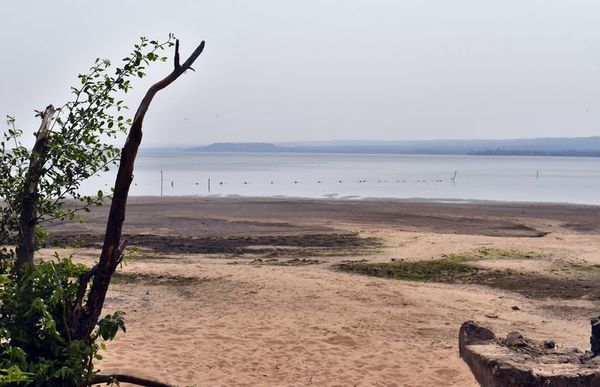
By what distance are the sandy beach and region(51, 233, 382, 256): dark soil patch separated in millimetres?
74

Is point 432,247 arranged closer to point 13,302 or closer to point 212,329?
point 212,329

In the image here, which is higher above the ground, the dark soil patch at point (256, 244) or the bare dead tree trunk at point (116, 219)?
the bare dead tree trunk at point (116, 219)

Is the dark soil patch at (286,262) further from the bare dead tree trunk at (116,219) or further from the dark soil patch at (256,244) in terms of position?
the bare dead tree trunk at (116,219)

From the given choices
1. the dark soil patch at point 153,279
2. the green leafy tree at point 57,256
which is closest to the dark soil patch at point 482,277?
the dark soil patch at point 153,279

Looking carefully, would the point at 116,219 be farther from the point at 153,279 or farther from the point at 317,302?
the point at 153,279

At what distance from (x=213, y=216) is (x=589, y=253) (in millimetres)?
21036

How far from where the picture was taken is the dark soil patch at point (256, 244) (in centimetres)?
2556

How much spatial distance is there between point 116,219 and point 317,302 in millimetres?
10859

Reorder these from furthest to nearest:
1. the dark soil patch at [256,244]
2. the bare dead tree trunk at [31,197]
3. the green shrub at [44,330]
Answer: the dark soil patch at [256,244]
the bare dead tree trunk at [31,197]
the green shrub at [44,330]

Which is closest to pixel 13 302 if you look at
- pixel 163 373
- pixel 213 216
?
pixel 163 373

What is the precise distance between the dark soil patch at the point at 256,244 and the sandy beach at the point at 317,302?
0.07 metres

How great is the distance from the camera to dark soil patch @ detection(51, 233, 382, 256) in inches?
1006

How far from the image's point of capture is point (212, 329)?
1371 cm

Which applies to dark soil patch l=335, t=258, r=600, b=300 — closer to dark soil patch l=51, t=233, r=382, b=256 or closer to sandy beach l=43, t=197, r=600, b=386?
sandy beach l=43, t=197, r=600, b=386
